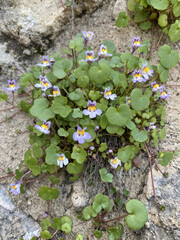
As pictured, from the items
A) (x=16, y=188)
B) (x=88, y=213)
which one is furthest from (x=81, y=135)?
(x=16, y=188)

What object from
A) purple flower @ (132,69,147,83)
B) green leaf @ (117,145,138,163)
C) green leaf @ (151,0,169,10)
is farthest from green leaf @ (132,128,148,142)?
green leaf @ (151,0,169,10)

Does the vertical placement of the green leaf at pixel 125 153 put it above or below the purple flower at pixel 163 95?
below

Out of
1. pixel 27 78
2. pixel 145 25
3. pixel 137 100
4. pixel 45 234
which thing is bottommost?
pixel 45 234

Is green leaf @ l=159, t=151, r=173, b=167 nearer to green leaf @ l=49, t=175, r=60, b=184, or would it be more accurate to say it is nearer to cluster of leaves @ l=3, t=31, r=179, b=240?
cluster of leaves @ l=3, t=31, r=179, b=240

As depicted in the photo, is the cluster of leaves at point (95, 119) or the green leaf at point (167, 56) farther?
the green leaf at point (167, 56)

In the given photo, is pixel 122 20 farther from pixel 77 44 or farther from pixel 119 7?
pixel 77 44

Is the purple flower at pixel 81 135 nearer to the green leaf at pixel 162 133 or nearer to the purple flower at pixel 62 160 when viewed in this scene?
the purple flower at pixel 62 160

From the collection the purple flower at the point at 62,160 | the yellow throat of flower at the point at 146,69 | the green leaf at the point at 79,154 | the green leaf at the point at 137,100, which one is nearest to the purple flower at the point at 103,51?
the yellow throat of flower at the point at 146,69
